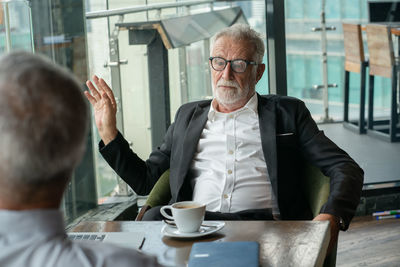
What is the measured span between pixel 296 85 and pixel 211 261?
11.2ft

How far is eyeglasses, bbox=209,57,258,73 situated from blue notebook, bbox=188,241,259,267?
1.26 meters


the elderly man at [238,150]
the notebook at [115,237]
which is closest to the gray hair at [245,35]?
the elderly man at [238,150]

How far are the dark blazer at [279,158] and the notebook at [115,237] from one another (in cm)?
68

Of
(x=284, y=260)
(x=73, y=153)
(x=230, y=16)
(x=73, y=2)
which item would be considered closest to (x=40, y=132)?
(x=73, y=153)

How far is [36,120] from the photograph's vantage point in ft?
2.60

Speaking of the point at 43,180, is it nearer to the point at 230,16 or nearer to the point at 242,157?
the point at 242,157

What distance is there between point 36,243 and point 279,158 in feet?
6.08

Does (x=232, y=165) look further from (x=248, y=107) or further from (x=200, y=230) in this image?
(x=200, y=230)

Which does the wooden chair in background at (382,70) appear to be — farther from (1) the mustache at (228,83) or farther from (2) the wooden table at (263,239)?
(2) the wooden table at (263,239)

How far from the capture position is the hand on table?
235 centimetres

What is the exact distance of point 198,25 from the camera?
433 centimetres

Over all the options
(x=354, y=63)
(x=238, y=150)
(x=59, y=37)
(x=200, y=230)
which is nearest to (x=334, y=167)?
(x=238, y=150)

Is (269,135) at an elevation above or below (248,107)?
below

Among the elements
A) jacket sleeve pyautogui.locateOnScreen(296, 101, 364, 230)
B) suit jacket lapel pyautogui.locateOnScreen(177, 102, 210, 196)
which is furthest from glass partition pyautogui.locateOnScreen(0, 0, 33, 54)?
jacket sleeve pyautogui.locateOnScreen(296, 101, 364, 230)
